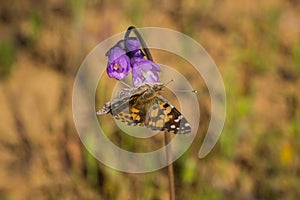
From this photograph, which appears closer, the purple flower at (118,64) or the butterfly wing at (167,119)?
the butterfly wing at (167,119)

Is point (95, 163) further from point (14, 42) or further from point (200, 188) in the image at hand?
point (14, 42)

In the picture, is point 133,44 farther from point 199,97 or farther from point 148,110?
point 199,97

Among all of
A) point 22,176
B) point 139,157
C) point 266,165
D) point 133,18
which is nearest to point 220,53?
point 133,18

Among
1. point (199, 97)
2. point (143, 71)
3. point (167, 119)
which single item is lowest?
point (167, 119)

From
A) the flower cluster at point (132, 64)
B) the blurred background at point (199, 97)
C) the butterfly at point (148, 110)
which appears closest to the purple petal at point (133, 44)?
the flower cluster at point (132, 64)

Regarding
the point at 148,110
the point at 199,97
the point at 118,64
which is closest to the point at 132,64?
the point at 118,64

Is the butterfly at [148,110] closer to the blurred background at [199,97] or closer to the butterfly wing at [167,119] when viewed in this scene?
the butterfly wing at [167,119]

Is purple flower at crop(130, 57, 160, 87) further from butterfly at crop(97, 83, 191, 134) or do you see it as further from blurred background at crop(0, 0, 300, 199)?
blurred background at crop(0, 0, 300, 199)
